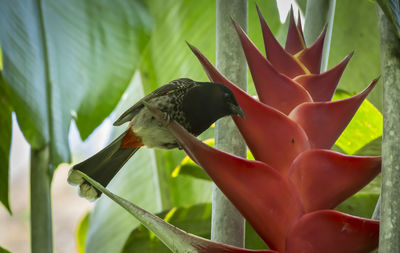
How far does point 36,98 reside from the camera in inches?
38.0

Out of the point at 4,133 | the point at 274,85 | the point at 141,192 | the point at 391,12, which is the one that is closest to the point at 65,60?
the point at 4,133

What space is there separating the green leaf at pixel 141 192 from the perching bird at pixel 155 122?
1.58 ft

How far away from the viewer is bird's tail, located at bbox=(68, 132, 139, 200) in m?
0.64

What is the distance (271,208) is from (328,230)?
48mm

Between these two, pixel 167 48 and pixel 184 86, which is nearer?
pixel 184 86

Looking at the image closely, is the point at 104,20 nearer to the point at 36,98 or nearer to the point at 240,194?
the point at 36,98

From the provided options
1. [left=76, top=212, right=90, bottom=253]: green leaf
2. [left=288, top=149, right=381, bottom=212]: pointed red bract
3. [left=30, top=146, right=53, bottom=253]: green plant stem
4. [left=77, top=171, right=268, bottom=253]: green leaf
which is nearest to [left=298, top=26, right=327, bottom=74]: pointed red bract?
[left=288, top=149, right=381, bottom=212]: pointed red bract

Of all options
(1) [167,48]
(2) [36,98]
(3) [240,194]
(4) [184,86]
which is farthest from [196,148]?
(1) [167,48]

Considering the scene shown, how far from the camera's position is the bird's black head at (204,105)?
580mm

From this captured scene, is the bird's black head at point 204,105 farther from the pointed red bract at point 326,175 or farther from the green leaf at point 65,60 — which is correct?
the green leaf at point 65,60

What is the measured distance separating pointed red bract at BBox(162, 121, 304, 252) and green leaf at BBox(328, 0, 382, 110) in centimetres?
83

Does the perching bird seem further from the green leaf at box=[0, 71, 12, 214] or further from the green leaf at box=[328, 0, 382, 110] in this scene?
the green leaf at box=[328, 0, 382, 110]

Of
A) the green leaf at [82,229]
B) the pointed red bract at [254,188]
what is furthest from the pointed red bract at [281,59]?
the green leaf at [82,229]

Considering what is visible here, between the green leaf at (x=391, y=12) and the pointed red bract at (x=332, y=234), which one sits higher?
the green leaf at (x=391, y=12)
